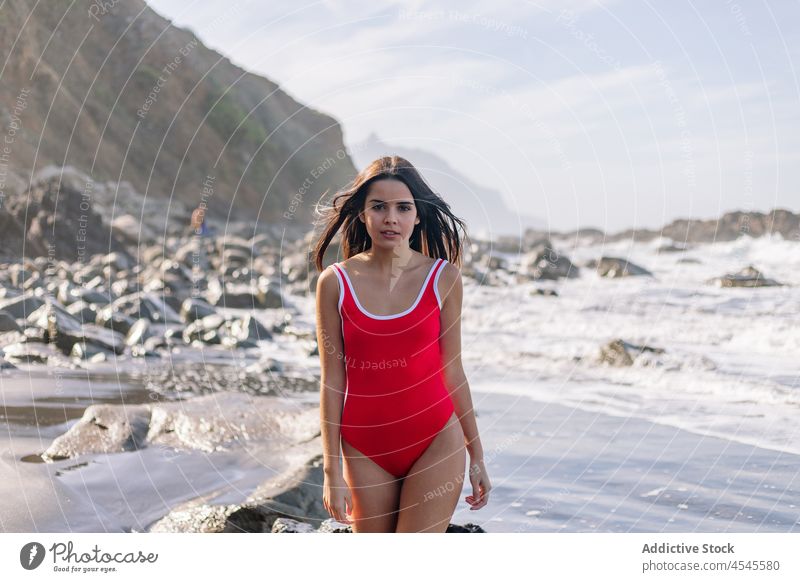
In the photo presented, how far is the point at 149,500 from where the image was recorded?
16.5 ft

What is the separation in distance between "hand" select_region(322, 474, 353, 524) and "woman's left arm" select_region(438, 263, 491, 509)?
43 cm

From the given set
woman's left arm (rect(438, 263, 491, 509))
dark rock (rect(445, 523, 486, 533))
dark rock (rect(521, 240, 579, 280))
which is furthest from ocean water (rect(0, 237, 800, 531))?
dark rock (rect(521, 240, 579, 280))

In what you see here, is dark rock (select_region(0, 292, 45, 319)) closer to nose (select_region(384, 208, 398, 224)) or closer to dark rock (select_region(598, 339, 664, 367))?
dark rock (select_region(598, 339, 664, 367))

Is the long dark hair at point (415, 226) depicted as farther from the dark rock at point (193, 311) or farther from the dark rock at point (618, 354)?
the dark rock at point (193, 311)

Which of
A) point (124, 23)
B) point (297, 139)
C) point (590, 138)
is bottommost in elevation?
point (590, 138)

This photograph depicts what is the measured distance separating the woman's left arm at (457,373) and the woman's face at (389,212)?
202 millimetres

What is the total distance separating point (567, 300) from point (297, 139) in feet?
142

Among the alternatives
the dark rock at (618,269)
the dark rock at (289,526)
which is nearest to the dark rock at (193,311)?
the dark rock at (289,526)

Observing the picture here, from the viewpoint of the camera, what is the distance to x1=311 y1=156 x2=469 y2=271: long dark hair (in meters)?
3.14

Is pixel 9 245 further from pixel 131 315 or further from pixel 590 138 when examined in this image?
pixel 590 138

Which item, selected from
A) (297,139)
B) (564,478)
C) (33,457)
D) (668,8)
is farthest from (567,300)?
(297,139)

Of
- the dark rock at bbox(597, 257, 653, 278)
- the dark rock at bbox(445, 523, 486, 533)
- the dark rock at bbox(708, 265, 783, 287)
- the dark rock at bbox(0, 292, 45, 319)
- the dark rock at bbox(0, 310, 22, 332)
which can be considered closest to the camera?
the dark rock at bbox(445, 523, 486, 533)

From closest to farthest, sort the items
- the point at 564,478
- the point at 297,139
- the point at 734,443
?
the point at 564,478, the point at 734,443, the point at 297,139

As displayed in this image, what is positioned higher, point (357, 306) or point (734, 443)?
point (357, 306)
